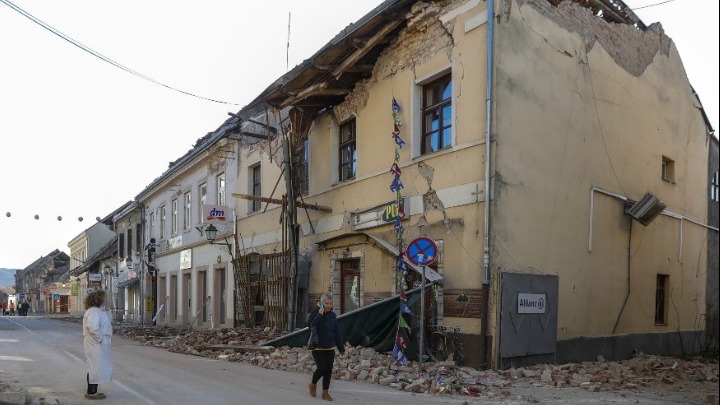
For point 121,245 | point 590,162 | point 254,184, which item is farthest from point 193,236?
point 590,162

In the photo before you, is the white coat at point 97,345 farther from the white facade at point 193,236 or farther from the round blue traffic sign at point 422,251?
the white facade at point 193,236

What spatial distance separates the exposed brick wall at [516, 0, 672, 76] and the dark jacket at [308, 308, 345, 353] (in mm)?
6989

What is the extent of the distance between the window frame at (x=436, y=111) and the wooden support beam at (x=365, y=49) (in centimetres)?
143

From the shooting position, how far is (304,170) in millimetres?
19188

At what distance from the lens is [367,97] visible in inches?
628

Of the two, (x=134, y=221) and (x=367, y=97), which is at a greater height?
(x=367, y=97)

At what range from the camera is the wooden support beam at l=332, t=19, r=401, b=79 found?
14.3m

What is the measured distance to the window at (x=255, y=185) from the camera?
2159 centimetres

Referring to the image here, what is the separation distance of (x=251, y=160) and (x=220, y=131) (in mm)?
2318

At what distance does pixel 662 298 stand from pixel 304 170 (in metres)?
10.4

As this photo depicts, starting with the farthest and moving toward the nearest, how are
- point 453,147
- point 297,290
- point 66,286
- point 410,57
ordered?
point 66,286
point 297,290
point 410,57
point 453,147

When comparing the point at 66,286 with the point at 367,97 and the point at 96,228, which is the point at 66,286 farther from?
the point at 367,97

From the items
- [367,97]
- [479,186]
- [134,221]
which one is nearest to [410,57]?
[367,97]

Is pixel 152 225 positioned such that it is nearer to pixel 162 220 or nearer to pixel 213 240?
pixel 162 220
